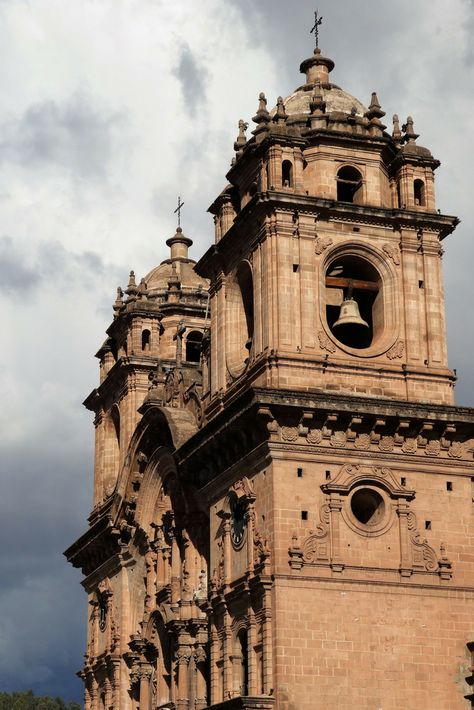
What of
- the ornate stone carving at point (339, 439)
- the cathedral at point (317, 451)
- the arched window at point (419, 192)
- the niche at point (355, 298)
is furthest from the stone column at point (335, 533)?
the arched window at point (419, 192)

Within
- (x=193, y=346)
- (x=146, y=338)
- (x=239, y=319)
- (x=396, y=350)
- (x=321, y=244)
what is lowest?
(x=396, y=350)

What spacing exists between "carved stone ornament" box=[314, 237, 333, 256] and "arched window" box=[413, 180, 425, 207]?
3.35 meters

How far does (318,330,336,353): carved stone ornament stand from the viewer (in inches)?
1566

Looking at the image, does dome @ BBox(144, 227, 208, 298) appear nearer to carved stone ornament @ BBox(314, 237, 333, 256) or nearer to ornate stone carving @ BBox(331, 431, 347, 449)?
carved stone ornament @ BBox(314, 237, 333, 256)

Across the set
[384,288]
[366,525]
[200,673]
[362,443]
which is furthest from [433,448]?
[200,673]

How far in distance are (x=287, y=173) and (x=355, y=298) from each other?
406cm

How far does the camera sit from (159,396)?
4919cm

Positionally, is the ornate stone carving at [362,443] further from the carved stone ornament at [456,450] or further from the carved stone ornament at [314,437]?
the carved stone ornament at [456,450]

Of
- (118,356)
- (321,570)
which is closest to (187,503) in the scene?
(321,570)

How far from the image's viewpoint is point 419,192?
43.1m

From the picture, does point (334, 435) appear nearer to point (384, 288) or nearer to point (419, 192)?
point (384, 288)

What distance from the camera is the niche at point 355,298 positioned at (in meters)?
41.4

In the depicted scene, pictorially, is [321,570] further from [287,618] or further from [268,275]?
[268,275]

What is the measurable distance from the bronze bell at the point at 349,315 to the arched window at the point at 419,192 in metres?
3.93
